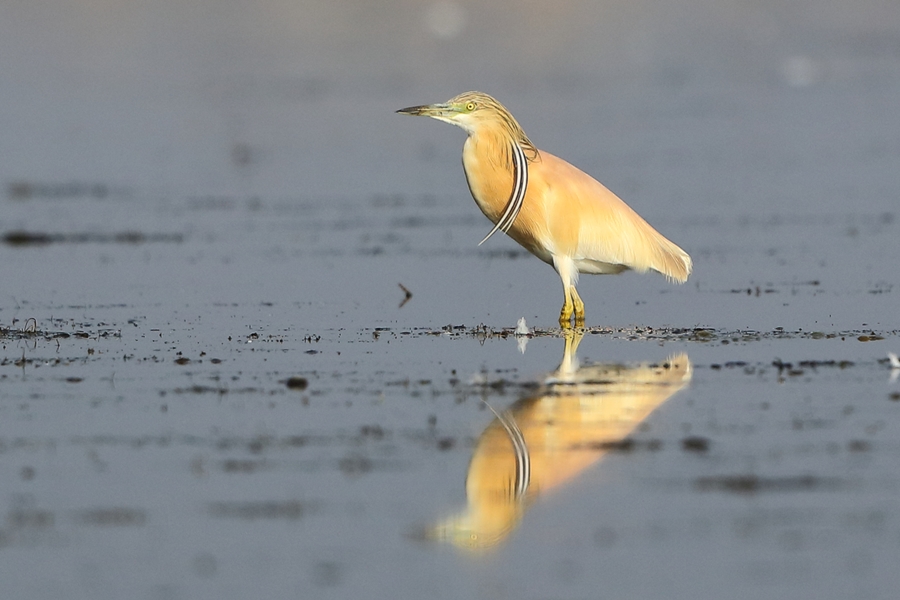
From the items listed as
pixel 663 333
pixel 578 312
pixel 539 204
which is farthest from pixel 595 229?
pixel 663 333

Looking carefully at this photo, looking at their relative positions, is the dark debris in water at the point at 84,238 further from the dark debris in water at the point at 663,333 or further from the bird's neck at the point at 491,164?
the dark debris in water at the point at 663,333

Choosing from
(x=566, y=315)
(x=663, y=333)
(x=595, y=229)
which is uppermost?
(x=595, y=229)

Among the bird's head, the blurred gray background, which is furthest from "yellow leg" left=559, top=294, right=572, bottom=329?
the blurred gray background

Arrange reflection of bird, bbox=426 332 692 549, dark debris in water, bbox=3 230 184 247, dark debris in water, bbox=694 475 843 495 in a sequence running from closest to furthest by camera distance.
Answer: reflection of bird, bbox=426 332 692 549 → dark debris in water, bbox=694 475 843 495 → dark debris in water, bbox=3 230 184 247

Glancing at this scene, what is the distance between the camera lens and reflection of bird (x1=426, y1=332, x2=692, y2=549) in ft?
22.2

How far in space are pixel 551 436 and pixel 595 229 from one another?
4.31 metres

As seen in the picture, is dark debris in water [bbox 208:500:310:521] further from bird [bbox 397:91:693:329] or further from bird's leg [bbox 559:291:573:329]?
bird [bbox 397:91:693:329]

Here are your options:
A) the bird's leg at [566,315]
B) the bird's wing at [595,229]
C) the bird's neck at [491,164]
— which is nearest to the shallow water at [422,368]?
the bird's leg at [566,315]

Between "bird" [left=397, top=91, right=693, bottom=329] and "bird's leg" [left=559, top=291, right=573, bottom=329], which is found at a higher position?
"bird" [left=397, top=91, right=693, bottom=329]

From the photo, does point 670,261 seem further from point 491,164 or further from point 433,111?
point 433,111

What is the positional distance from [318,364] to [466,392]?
1.38m

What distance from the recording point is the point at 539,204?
39.1 feet

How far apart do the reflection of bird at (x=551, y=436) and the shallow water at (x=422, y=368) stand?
0.09 ft

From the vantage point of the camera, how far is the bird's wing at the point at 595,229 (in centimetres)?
1193
